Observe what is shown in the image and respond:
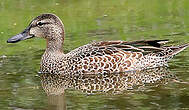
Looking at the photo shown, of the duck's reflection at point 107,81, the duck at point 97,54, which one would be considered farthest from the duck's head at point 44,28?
the duck's reflection at point 107,81

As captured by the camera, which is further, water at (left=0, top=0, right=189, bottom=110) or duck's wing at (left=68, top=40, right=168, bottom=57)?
duck's wing at (left=68, top=40, right=168, bottom=57)

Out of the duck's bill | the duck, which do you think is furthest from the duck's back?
the duck's bill

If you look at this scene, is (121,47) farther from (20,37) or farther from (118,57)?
(20,37)

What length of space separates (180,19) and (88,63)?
5.05 metres

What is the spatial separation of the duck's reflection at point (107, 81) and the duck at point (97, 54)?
0.52 ft

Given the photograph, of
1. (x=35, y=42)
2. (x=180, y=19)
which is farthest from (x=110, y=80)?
(x=180, y=19)

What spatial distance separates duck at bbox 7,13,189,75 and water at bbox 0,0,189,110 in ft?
1.13

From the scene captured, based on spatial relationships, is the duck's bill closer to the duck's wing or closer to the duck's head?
the duck's head

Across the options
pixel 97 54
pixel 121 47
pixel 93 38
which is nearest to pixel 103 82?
pixel 97 54

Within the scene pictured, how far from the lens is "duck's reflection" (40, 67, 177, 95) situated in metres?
10.6

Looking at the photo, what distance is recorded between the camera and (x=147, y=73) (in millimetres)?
11672

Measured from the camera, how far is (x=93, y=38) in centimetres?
1466

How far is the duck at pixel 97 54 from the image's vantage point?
11828 millimetres

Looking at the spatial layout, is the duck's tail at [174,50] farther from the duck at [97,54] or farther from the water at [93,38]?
the water at [93,38]
